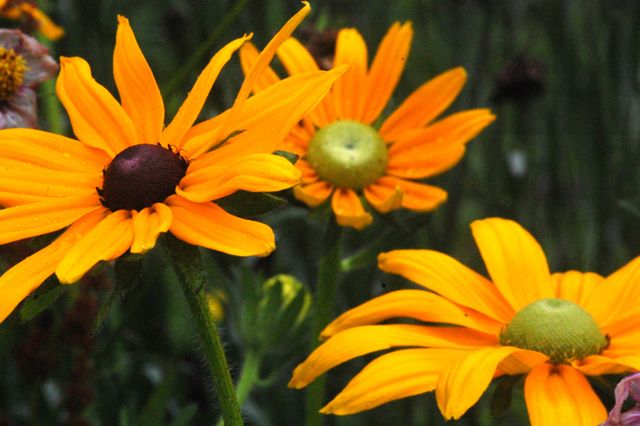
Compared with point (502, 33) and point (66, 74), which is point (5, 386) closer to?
point (66, 74)

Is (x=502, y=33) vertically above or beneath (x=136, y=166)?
above

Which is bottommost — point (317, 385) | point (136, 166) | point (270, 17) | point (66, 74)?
point (317, 385)

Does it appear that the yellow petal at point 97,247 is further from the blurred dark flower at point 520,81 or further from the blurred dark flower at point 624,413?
the blurred dark flower at point 520,81

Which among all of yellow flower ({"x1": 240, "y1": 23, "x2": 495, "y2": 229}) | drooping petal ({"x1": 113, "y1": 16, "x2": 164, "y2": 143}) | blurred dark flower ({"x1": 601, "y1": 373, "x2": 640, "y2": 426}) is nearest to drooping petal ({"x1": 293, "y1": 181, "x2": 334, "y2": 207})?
yellow flower ({"x1": 240, "y1": 23, "x2": 495, "y2": 229})

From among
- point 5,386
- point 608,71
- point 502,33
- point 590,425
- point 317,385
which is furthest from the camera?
point 502,33

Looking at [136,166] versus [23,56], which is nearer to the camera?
[136,166]

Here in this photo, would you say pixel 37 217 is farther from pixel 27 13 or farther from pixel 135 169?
pixel 27 13

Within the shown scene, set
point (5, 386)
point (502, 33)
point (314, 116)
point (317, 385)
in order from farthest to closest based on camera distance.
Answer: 1. point (502, 33)
2. point (5, 386)
3. point (314, 116)
4. point (317, 385)

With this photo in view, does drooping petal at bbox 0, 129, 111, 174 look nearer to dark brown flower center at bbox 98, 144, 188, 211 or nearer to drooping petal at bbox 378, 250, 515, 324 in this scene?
dark brown flower center at bbox 98, 144, 188, 211

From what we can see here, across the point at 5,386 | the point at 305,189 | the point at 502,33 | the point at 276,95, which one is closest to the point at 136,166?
the point at 276,95
